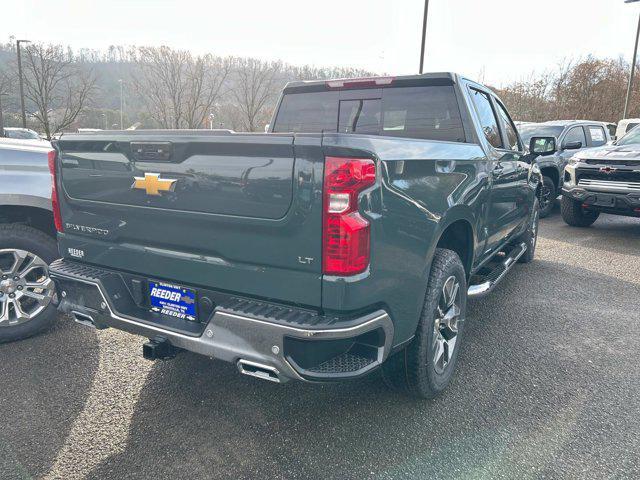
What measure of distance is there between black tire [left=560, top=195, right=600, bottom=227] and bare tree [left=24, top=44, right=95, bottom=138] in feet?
58.7

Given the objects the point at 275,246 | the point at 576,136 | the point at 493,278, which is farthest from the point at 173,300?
the point at 576,136

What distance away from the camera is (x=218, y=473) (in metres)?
2.26

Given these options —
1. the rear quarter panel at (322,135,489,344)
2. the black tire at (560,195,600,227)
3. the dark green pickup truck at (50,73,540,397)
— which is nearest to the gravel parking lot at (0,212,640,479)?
the dark green pickup truck at (50,73,540,397)

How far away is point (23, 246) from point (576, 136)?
10234 mm

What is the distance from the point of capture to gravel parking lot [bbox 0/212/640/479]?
7.64 ft

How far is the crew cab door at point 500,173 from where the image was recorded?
12.2 feet

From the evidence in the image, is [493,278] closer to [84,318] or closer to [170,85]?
[84,318]

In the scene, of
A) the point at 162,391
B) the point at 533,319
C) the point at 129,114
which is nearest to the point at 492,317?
the point at 533,319

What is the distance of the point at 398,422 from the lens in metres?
2.69

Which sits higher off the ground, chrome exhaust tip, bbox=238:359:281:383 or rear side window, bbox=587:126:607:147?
rear side window, bbox=587:126:607:147

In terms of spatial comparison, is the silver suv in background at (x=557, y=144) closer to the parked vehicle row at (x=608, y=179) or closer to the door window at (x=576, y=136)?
the door window at (x=576, y=136)

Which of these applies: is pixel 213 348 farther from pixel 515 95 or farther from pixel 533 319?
pixel 515 95

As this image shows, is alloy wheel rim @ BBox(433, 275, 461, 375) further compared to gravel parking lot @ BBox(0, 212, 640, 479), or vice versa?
alloy wheel rim @ BBox(433, 275, 461, 375)

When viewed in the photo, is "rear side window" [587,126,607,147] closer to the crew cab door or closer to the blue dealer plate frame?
the crew cab door
